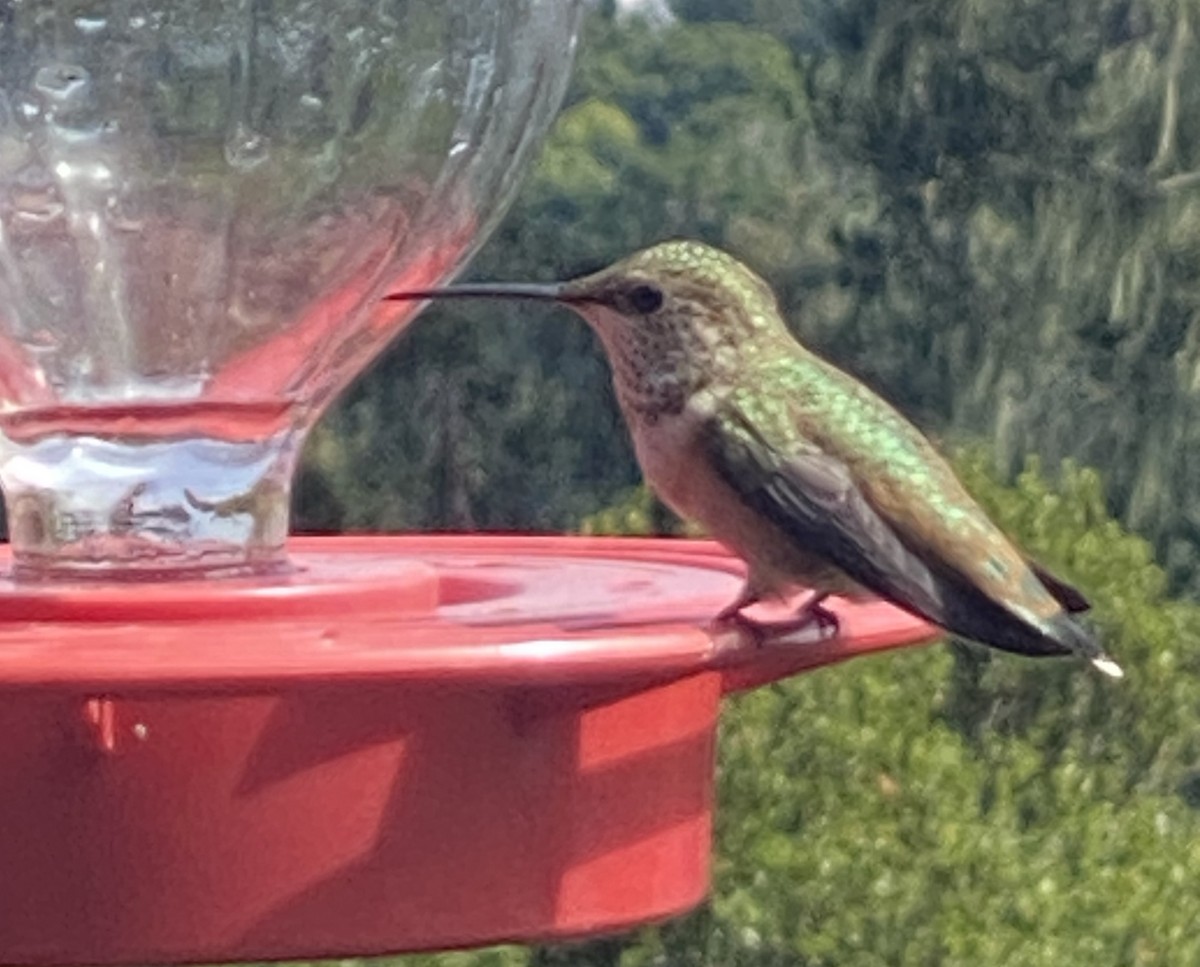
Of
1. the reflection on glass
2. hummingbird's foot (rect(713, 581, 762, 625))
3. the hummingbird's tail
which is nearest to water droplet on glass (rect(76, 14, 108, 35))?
the reflection on glass

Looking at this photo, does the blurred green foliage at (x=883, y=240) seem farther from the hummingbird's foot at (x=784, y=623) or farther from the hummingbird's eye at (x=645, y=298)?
the hummingbird's foot at (x=784, y=623)

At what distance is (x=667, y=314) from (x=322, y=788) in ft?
1.21

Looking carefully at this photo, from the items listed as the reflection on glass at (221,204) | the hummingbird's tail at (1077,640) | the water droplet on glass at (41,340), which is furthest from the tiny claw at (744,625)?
the water droplet on glass at (41,340)

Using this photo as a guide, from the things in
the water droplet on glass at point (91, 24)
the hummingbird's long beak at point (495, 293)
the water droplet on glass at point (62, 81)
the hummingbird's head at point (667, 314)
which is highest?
the water droplet on glass at point (91, 24)

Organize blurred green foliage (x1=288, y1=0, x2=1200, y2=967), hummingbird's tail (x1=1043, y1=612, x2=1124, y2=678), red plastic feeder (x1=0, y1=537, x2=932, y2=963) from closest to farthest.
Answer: red plastic feeder (x1=0, y1=537, x2=932, y2=963)
hummingbird's tail (x1=1043, y1=612, x2=1124, y2=678)
blurred green foliage (x1=288, y1=0, x2=1200, y2=967)

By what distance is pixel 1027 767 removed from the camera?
4.18 metres

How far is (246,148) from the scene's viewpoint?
134 centimetres

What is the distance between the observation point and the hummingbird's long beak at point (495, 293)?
1211 millimetres

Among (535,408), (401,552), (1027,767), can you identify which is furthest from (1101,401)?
(401,552)

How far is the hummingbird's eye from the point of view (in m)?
1.33

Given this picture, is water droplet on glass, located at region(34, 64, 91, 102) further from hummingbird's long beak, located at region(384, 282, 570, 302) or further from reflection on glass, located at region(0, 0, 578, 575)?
hummingbird's long beak, located at region(384, 282, 570, 302)

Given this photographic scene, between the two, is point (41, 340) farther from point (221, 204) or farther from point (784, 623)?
point (784, 623)

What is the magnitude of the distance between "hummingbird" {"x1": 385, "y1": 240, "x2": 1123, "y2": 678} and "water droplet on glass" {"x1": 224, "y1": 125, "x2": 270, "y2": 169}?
0.28ft

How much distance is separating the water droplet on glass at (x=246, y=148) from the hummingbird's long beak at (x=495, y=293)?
0.09m
